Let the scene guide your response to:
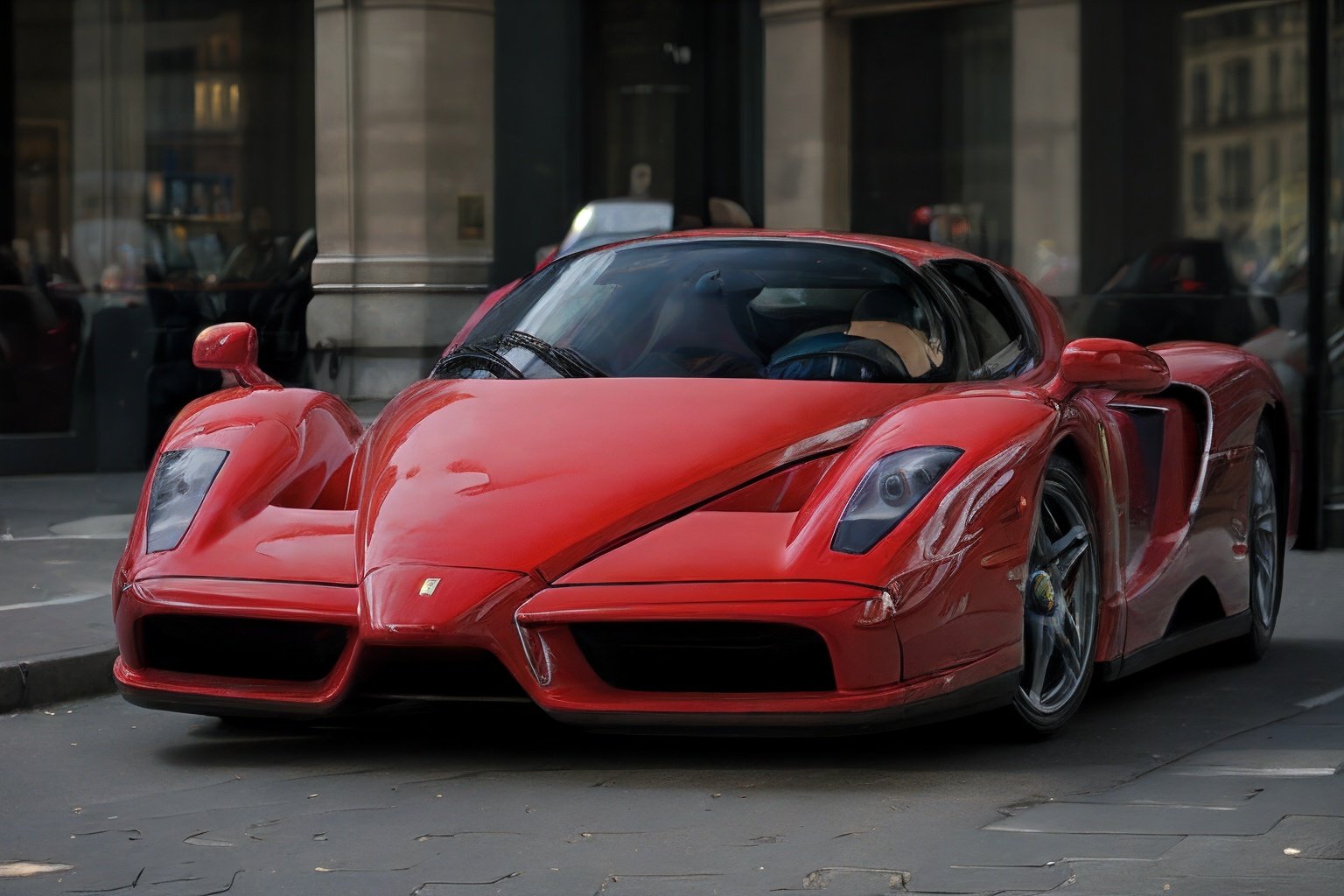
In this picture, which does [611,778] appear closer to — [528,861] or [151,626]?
[528,861]

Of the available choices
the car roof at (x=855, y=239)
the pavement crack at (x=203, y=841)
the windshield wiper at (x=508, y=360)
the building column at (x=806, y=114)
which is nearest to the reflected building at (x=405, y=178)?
the building column at (x=806, y=114)

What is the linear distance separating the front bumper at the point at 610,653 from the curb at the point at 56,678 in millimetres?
1447

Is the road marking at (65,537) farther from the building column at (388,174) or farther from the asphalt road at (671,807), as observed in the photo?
the building column at (388,174)

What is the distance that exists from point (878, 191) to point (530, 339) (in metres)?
11.3

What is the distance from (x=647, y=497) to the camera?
485 centimetres

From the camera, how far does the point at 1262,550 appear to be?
6.97 metres

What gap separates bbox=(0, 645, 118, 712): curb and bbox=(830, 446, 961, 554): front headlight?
252 cm

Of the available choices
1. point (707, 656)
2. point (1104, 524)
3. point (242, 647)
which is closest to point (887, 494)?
point (707, 656)

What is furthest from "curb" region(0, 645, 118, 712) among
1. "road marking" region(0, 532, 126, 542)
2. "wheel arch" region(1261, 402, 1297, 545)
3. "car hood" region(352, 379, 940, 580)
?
"wheel arch" region(1261, 402, 1297, 545)

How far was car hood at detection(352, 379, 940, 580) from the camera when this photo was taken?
4.80 m

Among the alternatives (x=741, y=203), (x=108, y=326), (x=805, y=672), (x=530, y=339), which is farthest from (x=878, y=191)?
(x=805, y=672)

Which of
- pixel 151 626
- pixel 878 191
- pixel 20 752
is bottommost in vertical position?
pixel 20 752

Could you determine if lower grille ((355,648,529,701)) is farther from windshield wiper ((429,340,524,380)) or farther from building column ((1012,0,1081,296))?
building column ((1012,0,1081,296))

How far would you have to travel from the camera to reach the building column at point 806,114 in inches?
664
